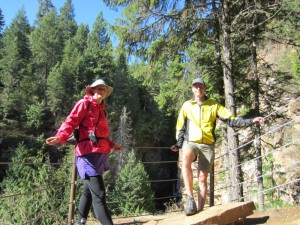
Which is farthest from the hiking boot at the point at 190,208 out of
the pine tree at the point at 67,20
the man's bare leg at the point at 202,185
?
the pine tree at the point at 67,20

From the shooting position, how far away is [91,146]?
330 cm

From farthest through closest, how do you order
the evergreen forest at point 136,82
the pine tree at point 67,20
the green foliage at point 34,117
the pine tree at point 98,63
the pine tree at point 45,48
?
1. the pine tree at point 67,20
2. the pine tree at point 45,48
3. the pine tree at point 98,63
4. the green foliage at point 34,117
5. the evergreen forest at point 136,82

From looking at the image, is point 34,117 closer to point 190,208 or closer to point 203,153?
point 203,153

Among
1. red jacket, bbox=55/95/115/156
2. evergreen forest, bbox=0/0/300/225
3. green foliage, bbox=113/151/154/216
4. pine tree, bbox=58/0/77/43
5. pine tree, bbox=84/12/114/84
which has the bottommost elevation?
green foliage, bbox=113/151/154/216

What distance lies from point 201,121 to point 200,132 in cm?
14

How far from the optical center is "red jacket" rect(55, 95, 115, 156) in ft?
10.6

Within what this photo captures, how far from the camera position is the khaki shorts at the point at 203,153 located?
13.6ft

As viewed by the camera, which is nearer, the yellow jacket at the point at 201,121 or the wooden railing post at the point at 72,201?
the wooden railing post at the point at 72,201

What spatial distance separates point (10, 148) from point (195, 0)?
1109 inches

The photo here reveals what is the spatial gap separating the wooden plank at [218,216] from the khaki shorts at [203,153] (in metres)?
0.55

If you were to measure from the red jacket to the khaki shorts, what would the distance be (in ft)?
3.71

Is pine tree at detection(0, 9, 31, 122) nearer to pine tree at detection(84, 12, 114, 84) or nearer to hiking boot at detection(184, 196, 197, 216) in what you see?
pine tree at detection(84, 12, 114, 84)

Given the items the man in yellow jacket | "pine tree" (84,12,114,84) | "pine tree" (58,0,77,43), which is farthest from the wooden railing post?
"pine tree" (58,0,77,43)

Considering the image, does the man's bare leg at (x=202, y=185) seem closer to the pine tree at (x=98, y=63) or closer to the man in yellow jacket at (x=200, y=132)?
the man in yellow jacket at (x=200, y=132)
